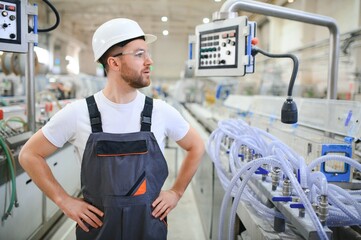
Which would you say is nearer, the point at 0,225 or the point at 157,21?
the point at 0,225

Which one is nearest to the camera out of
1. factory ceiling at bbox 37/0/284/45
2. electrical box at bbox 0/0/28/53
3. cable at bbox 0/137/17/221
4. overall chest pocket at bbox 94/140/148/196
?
overall chest pocket at bbox 94/140/148/196

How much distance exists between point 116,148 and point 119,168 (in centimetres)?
7

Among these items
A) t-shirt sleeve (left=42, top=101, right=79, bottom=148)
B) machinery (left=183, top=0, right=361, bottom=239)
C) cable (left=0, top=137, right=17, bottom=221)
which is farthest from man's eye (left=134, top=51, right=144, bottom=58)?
cable (left=0, top=137, right=17, bottom=221)

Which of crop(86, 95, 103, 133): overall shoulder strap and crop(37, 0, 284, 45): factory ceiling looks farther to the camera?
crop(37, 0, 284, 45): factory ceiling

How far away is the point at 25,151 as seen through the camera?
3.73ft

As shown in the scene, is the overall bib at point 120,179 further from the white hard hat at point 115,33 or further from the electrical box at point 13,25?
the electrical box at point 13,25

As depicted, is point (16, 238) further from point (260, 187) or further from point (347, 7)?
point (347, 7)

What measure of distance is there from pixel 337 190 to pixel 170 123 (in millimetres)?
637

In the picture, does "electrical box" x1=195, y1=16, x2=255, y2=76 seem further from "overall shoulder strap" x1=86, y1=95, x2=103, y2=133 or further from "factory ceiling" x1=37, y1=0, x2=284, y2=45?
"factory ceiling" x1=37, y1=0, x2=284, y2=45

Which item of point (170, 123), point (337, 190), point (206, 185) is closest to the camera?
point (337, 190)

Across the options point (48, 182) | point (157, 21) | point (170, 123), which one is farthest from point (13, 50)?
point (157, 21)

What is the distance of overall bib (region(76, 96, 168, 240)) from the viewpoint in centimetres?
108

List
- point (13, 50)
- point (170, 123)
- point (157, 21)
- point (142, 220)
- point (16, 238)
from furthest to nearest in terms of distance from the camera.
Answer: point (157, 21)
point (16, 238)
point (13, 50)
point (170, 123)
point (142, 220)

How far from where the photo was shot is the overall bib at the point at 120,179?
42.4 inches
